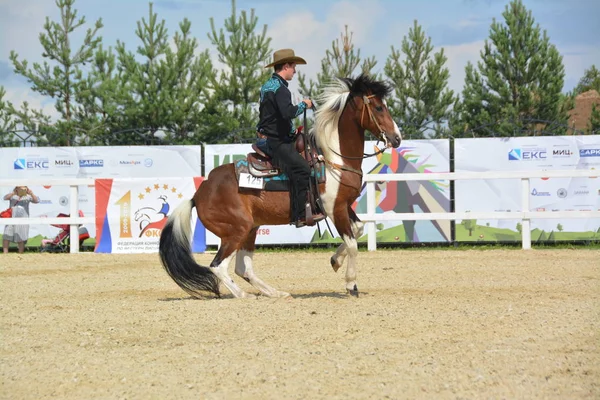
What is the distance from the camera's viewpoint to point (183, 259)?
9.32m

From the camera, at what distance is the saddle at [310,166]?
9234 mm

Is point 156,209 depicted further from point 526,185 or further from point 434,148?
point 526,185

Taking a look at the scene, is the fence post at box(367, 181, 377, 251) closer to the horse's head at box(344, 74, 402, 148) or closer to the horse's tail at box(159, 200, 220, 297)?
the horse's head at box(344, 74, 402, 148)

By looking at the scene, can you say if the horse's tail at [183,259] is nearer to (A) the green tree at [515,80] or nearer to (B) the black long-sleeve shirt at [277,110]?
(B) the black long-sleeve shirt at [277,110]

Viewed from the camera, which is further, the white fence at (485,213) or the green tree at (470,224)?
the green tree at (470,224)

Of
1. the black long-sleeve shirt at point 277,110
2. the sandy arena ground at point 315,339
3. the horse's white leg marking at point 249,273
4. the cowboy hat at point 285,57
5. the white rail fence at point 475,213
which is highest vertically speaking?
the cowboy hat at point 285,57

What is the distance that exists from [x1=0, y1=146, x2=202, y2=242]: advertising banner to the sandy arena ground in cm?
658

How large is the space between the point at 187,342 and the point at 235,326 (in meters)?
0.77

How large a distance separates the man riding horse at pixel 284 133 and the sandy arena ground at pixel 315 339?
1.15 m

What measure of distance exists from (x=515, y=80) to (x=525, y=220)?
983cm

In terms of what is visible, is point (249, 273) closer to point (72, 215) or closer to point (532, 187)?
point (72, 215)

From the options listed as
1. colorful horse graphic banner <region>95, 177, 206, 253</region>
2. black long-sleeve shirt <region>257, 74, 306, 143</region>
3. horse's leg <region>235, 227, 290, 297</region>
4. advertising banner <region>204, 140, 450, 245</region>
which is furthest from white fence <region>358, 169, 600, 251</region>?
black long-sleeve shirt <region>257, 74, 306, 143</region>

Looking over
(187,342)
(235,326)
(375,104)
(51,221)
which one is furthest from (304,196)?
(51,221)

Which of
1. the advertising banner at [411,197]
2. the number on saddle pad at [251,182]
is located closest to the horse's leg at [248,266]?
the number on saddle pad at [251,182]
